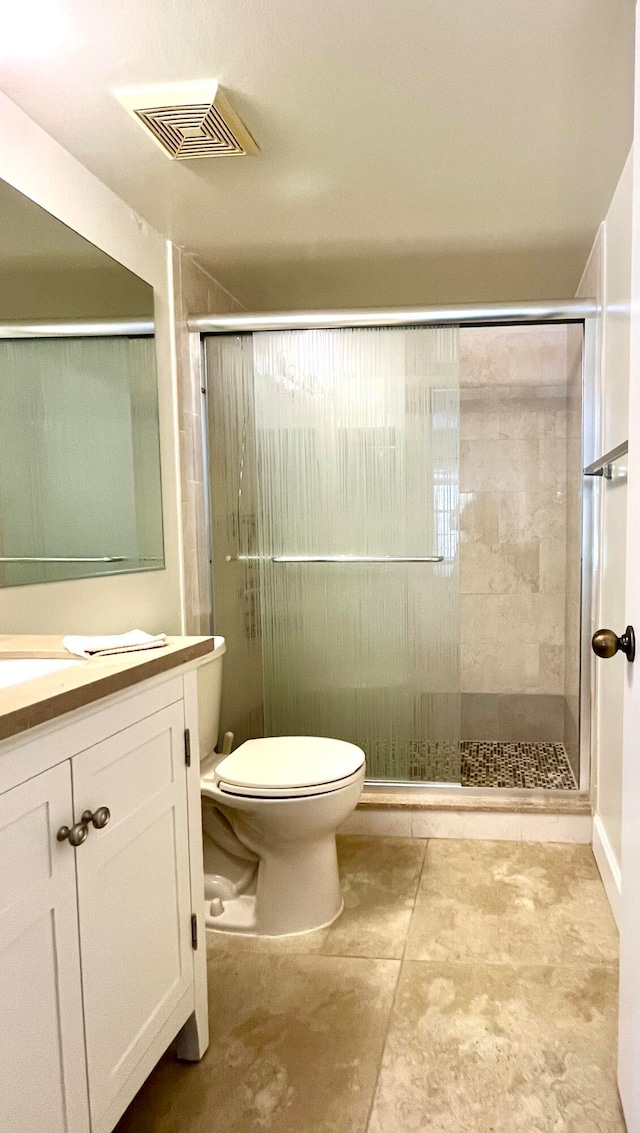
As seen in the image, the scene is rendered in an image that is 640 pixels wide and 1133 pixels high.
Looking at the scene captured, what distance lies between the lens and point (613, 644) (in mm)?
1358

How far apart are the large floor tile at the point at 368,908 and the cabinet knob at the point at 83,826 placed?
117cm

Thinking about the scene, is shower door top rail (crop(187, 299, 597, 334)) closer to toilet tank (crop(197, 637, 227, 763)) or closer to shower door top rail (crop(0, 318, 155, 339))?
shower door top rail (crop(0, 318, 155, 339))

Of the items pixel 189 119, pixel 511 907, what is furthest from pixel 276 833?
pixel 189 119

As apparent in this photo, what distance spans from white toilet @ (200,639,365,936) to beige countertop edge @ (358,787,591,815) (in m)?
0.53

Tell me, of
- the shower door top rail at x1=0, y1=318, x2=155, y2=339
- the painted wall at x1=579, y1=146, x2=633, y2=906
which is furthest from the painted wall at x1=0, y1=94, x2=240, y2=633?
the painted wall at x1=579, y1=146, x2=633, y2=906

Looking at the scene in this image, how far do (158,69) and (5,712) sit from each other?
53.9 inches

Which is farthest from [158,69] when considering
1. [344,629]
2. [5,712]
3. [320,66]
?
[344,629]

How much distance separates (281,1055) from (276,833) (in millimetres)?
572

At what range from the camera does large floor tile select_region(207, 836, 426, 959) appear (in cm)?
217

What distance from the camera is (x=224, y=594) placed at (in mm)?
2988

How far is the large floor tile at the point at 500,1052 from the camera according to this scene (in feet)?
4.98

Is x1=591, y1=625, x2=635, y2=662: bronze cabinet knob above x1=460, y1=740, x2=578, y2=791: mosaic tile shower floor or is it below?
above

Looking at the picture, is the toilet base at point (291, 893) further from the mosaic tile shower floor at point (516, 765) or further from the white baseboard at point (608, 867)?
the mosaic tile shower floor at point (516, 765)

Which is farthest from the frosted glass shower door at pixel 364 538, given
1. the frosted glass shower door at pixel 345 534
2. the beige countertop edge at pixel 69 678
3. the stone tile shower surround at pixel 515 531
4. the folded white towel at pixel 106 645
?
the folded white towel at pixel 106 645
